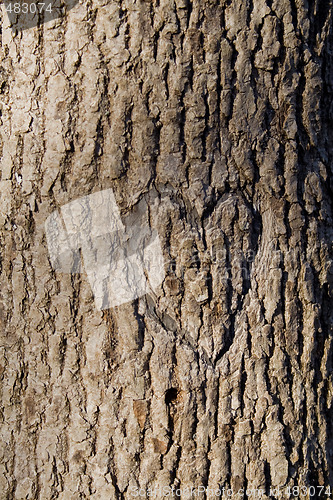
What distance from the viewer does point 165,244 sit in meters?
1.45

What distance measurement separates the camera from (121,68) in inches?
55.6

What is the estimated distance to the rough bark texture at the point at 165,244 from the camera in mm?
1425

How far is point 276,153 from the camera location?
1491mm

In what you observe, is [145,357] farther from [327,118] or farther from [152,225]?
[327,118]

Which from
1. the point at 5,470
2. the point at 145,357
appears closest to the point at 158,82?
the point at 145,357

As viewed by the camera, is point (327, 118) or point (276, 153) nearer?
point (276, 153)

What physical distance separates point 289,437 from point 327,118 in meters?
1.08

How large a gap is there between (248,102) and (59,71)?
592 millimetres

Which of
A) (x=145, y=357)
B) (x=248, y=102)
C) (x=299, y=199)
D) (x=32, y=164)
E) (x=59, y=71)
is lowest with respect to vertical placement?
→ (x=145, y=357)

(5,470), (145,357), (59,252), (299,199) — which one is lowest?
(5,470)

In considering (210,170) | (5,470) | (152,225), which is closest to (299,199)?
(210,170)

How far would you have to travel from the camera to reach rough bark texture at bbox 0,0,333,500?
1.42 meters

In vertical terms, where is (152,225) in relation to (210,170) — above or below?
below

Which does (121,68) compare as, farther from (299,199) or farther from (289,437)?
(289,437)
